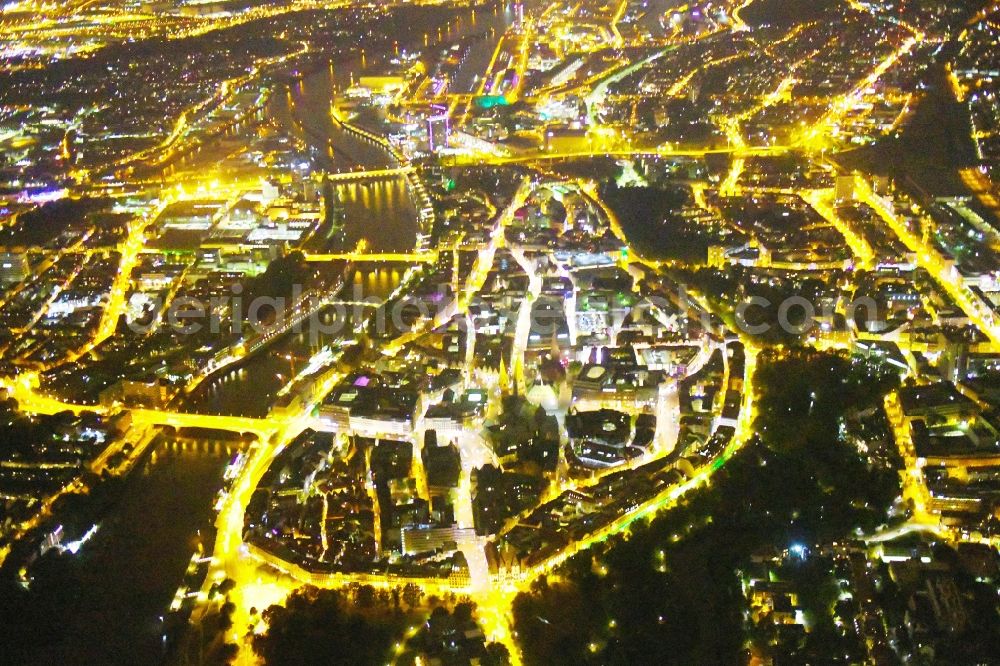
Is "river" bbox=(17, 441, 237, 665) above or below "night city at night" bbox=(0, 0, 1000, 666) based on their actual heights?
below

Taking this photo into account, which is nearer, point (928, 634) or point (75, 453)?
point (928, 634)

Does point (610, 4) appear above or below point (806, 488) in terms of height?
above

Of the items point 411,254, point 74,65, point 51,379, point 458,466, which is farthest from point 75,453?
point 74,65

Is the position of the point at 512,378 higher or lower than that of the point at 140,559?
higher

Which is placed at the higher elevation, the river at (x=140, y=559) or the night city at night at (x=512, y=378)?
the night city at night at (x=512, y=378)

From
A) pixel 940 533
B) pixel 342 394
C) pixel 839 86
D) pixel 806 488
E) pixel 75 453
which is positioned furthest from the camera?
pixel 839 86

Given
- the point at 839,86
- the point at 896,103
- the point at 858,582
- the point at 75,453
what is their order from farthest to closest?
the point at 839,86 → the point at 896,103 → the point at 75,453 → the point at 858,582

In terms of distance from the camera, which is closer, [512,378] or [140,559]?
[140,559]

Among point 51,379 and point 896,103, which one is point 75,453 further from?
point 896,103
